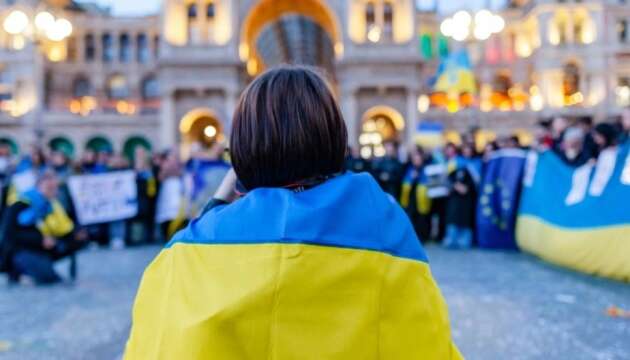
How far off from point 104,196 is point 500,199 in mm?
8411

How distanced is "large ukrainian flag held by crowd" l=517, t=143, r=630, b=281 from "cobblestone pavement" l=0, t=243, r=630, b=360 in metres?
0.34

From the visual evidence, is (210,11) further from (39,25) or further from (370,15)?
(39,25)

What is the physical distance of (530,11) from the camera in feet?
172

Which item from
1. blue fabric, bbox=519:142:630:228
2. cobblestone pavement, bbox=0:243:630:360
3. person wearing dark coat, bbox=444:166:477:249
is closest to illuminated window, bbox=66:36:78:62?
cobblestone pavement, bbox=0:243:630:360

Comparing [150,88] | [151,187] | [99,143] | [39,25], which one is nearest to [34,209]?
[151,187]

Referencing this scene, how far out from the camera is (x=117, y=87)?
57.2m

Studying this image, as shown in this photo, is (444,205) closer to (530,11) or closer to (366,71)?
(366,71)

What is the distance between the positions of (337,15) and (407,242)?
35275 millimetres

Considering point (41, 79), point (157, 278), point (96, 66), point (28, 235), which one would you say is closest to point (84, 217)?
point (28, 235)

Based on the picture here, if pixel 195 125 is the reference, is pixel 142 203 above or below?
below

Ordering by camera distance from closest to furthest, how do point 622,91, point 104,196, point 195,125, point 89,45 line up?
point 104,196 → point 195,125 → point 622,91 → point 89,45

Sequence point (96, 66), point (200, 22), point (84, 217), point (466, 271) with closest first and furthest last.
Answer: point (466, 271), point (84, 217), point (200, 22), point (96, 66)

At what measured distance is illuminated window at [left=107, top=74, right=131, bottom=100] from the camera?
5697 cm

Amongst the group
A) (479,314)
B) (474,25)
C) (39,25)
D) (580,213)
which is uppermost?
(474,25)
